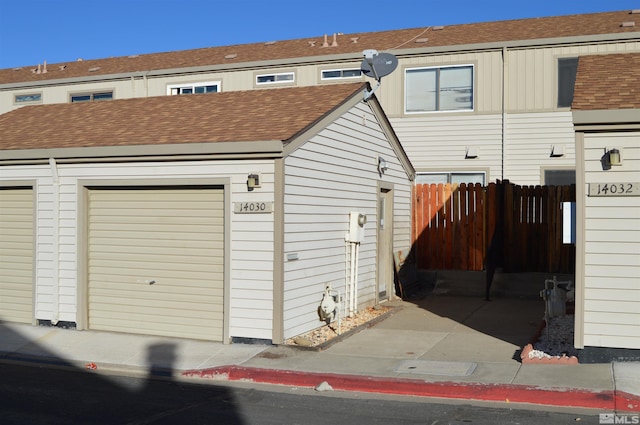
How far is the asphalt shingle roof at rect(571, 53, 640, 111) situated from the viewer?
9766mm

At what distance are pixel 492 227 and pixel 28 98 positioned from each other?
16.2 m

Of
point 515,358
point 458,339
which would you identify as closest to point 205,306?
point 458,339

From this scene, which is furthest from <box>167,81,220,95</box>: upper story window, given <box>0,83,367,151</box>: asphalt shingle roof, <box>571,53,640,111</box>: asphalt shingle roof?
<box>571,53,640,111</box>: asphalt shingle roof

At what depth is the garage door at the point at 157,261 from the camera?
38.7ft

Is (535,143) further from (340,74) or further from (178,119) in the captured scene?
(178,119)

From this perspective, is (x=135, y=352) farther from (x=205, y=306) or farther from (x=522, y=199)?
(x=522, y=199)

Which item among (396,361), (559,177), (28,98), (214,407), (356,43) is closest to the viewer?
(214,407)

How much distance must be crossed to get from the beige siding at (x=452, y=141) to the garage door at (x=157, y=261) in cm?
966

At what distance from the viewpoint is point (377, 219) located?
1538 cm

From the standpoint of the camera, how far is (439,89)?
20.0 meters

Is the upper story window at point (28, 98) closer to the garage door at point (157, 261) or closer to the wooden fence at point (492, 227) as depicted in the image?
the garage door at point (157, 261)

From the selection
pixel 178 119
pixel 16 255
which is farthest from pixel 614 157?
pixel 16 255

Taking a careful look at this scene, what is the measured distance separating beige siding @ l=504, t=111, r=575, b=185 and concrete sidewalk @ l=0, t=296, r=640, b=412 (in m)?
5.91

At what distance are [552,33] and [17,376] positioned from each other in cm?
1525
